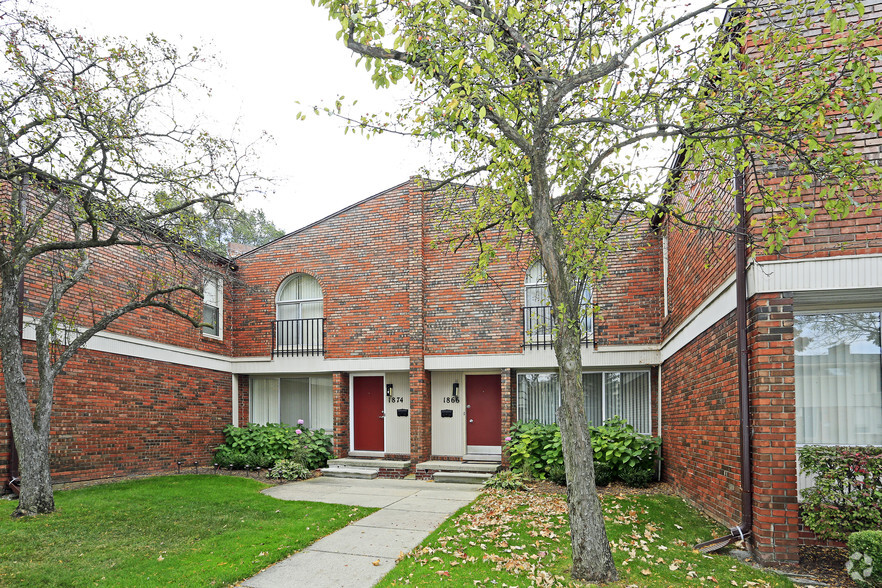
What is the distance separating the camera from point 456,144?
697 centimetres

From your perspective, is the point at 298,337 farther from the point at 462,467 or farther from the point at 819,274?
the point at 819,274

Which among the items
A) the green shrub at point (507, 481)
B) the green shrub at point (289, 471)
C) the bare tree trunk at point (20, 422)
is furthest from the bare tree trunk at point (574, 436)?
the green shrub at point (289, 471)

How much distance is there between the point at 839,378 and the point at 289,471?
1056 cm

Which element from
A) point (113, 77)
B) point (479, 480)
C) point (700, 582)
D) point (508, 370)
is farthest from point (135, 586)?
point (508, 370)

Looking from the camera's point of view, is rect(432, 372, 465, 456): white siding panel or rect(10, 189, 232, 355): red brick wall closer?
rect(10, 189, 232, 355): red brick wall

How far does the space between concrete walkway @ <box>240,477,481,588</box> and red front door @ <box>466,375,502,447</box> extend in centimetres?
197

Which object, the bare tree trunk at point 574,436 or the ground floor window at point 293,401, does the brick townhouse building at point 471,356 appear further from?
the bare tree trunk at point 574,436

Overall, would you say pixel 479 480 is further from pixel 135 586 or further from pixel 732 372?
pixel 135 586

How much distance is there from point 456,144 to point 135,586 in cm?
574

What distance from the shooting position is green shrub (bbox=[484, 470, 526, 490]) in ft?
37.0

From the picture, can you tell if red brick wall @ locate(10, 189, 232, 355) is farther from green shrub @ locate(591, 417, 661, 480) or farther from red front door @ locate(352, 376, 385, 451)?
green shrub @ locate(591, 417, 661, 480)

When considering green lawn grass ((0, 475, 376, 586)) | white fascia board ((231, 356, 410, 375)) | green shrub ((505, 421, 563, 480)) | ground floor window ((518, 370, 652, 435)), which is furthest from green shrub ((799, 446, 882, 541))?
white fascia board ((231, 356, 410, 375))

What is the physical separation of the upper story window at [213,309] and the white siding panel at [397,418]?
4.64 metres

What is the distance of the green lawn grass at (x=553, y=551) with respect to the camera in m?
5.50
